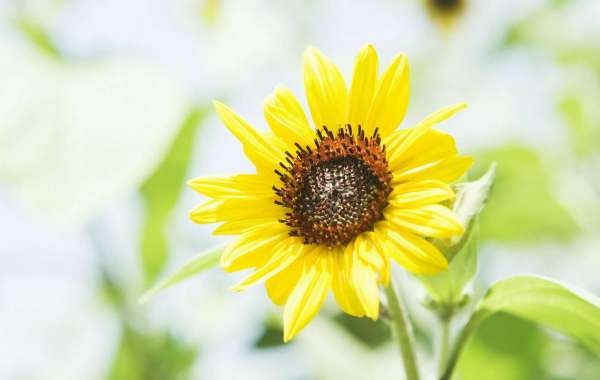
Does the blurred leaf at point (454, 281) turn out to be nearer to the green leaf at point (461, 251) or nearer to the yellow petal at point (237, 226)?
the green leaf at point (461, 251)

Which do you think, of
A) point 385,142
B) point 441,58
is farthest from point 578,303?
point 441,58

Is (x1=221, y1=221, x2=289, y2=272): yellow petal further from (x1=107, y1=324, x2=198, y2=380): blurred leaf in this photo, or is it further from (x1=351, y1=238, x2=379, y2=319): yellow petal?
(x1=107, y1=324, x2=198, y2=380): blurred leaf

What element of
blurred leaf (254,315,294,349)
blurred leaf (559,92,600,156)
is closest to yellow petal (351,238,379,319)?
blurred leaf (254,315,294,349)

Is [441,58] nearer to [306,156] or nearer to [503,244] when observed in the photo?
[503,244]

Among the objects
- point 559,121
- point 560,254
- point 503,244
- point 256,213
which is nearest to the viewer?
point 256,213

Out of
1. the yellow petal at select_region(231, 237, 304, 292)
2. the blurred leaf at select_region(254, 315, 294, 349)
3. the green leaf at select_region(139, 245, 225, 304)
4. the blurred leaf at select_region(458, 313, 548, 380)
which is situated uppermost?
the green leaf at select_region(139, 245, 225, 304)

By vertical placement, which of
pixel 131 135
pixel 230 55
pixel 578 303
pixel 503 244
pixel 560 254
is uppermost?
pixel 230 55
